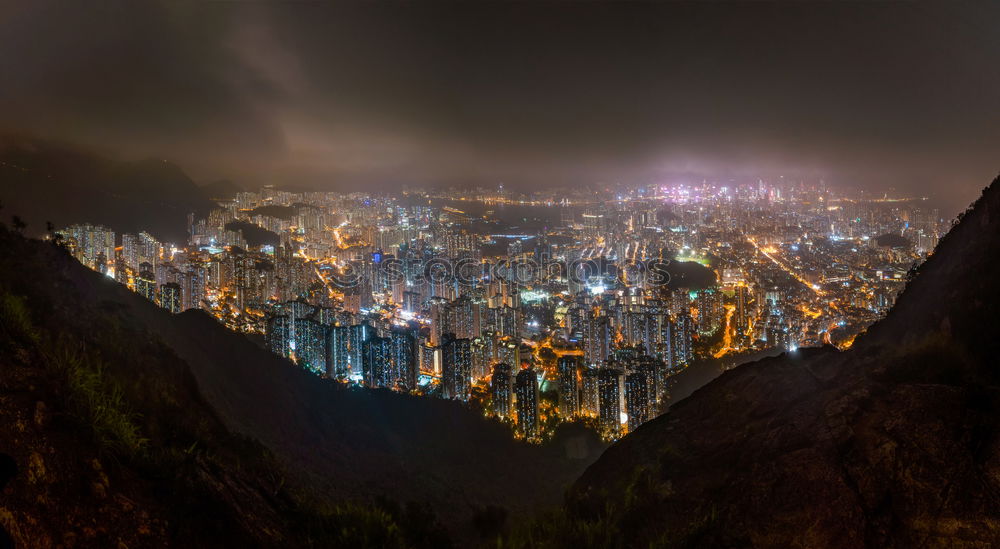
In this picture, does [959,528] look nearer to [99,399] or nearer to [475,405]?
[99,399]

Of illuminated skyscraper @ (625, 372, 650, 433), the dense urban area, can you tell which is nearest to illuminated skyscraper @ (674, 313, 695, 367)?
the dense urban area

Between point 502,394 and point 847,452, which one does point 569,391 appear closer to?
point 502,394

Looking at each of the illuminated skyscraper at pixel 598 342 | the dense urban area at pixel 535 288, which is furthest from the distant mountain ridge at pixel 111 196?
the illuminated skyscraper at pixel 598 342

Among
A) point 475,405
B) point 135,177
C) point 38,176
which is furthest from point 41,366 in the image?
point 135,177

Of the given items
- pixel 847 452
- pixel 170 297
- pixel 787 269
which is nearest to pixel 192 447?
pixel 847 452

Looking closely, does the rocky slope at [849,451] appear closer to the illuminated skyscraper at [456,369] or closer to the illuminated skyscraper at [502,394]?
the illuminated skyscraper at [502,394]

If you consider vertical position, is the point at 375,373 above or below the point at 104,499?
below
